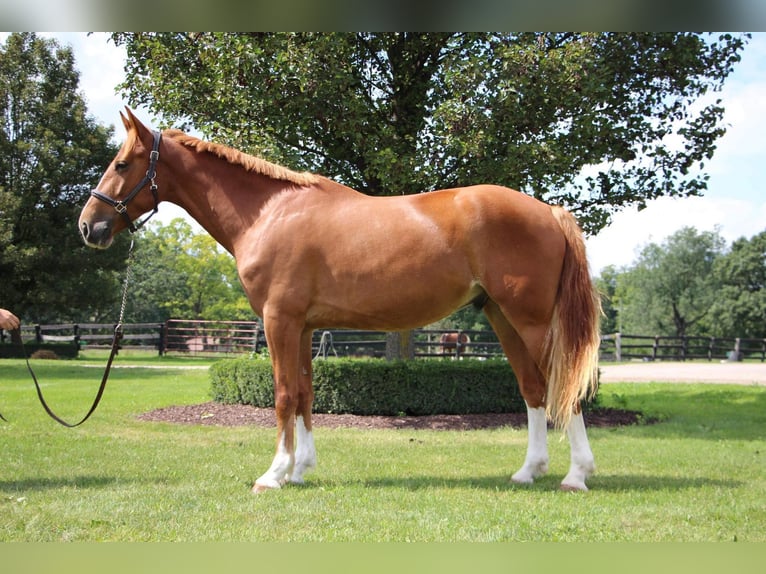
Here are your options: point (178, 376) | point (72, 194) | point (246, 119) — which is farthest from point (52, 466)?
point (72, 194)

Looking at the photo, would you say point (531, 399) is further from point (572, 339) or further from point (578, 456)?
point (572, 339)

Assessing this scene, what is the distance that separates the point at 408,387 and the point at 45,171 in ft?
49.6

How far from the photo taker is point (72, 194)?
2097cm

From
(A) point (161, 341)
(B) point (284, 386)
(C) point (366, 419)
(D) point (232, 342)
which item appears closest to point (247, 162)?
(B) point (284, 386)

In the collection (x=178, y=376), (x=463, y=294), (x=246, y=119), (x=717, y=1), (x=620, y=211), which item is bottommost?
(x=178, y=376)

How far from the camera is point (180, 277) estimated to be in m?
38.9

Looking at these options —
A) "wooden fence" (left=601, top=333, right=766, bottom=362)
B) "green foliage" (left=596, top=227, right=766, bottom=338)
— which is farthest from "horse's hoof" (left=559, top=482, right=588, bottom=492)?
"green foliage" (left=596, top=227, right=766, bottom=338)

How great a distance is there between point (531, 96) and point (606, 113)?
1787mm

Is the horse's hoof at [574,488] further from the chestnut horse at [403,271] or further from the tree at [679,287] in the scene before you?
the tree at [679,287]

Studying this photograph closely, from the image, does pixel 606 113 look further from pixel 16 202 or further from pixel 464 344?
pixel 16 202

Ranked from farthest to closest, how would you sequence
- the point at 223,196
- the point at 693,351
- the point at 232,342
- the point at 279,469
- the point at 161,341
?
the point at 693,351
the point at 232,342
the point at 161,341
the point at 223,196
the point at 279,469

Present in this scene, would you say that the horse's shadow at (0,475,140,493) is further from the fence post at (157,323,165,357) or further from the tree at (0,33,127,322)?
the fence post at (157,323,165,357)

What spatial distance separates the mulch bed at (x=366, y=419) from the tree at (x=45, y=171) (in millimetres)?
12110

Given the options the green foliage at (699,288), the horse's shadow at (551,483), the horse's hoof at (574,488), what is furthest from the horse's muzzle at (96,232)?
the green foliage at (699,288)
